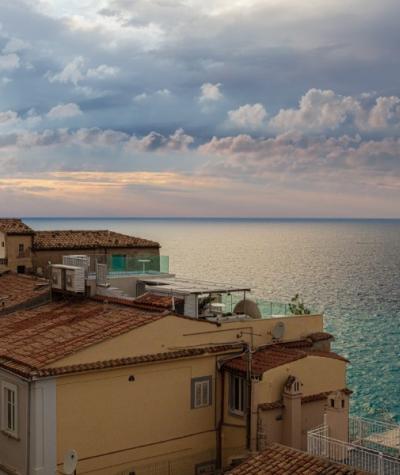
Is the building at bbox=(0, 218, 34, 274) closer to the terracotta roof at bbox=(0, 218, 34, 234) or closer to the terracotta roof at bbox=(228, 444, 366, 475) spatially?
the terracotta roof at bbox=(0, 218, 34, 234)

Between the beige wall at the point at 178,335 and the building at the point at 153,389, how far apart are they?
0.04m

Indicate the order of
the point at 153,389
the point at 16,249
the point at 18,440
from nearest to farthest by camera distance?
the point at 18,440
the point at 153,389
the point at 16,249

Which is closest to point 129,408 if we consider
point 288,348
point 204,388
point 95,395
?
point 95,395

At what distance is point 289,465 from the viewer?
59.7ft

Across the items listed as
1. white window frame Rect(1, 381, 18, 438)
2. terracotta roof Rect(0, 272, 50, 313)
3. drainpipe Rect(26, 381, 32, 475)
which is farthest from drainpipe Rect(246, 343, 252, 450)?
terracotta roof Rect(0, 272, 50, 313)

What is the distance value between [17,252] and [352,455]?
2928cm

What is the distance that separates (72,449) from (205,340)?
6763 millimetres

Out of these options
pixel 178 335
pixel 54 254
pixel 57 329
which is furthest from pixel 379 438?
pixel 54 254

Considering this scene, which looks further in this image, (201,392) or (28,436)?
(201,392)

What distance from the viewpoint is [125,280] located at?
36.2m

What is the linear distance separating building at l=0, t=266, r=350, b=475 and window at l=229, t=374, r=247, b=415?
0.13 ft

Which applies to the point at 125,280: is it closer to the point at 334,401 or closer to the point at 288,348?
the point at 288,348

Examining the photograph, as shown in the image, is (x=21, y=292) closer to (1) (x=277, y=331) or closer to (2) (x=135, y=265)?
(2) (x=135, y=265)

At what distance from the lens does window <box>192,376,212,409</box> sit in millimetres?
26453
